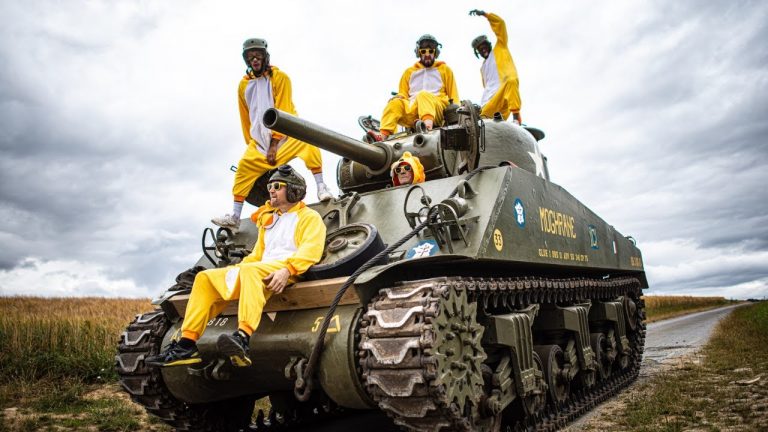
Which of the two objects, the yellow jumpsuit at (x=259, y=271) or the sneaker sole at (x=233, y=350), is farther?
the yellow jumpsuit at (x=259, y=271)

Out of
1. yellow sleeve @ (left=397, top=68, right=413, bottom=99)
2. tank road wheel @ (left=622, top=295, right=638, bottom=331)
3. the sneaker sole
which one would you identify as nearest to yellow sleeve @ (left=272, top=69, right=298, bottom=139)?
yellow sleeve @ (left=397, top=68, right=413, bottom=99)

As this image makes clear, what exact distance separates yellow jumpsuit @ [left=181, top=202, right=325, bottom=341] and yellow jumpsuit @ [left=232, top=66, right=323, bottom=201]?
68.8 inches

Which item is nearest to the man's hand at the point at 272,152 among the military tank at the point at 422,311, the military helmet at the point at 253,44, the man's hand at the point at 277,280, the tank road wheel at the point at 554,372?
the military tank at the point at 422,311

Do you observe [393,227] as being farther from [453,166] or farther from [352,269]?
[453,166]

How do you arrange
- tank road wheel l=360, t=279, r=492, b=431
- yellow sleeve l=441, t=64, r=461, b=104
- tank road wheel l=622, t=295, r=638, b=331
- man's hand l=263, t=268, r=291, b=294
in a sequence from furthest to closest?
tank road wheel l=622, t=295, r=638, b=331 → yellow sleeve l=441, t=64, r=461, b=104 → man's hand l=263, t=268, r=291, b=294 → tank road wheel l=360, t=279, r=492, b=431

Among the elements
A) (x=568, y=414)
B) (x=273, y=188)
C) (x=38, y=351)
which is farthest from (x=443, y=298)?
(x=38, y=351)

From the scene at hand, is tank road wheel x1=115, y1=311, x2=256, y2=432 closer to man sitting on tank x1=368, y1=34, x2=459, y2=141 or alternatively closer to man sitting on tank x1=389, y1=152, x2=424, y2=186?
man sitting on tank x1=389, y1=152, x2=424, y2=186

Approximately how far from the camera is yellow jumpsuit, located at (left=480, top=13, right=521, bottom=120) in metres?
10.7

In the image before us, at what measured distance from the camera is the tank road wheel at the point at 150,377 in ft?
21.1

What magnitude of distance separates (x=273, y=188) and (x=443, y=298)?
6.76 feet

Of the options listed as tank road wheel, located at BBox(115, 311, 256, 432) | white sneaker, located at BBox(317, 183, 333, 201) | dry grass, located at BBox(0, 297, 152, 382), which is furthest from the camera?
dry grass, located at BBox(0, 297, 152, 382)

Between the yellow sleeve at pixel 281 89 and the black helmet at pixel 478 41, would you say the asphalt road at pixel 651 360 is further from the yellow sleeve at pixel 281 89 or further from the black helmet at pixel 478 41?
the black helmet at pixel 478 41

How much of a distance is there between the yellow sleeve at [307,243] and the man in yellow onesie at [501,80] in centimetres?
583

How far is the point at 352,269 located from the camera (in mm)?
5453
